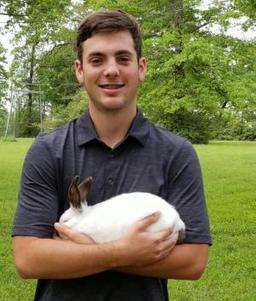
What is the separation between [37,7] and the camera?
13.2 metres

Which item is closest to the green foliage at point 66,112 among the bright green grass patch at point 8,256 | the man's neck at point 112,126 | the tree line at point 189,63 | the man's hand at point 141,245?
the tree line at point 189,63

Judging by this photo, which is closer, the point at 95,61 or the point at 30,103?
the point at 95,61

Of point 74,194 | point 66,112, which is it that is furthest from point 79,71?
point 66,112

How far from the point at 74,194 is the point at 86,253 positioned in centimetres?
24

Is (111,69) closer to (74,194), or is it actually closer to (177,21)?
(74,194)

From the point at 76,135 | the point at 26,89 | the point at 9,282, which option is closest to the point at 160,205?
the point at 76,135

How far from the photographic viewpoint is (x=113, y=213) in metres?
2.31

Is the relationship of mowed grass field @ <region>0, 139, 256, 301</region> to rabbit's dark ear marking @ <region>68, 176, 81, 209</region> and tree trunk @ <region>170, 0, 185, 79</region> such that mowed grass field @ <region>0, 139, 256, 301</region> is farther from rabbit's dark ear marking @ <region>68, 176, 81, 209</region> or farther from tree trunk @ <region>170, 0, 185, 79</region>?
tree trunk @ <region>170, 0, 185, 79</region>

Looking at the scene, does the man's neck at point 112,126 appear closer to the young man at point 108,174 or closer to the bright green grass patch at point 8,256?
the young man at point 108,174

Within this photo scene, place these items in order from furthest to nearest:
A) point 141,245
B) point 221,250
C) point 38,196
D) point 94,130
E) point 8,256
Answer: point 221,250 → point 8,256 → point 94,130 → point 38,196 → point 141,245

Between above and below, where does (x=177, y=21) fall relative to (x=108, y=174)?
above

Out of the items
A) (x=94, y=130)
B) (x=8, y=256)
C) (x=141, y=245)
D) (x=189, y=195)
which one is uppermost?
(x=94, y=130)

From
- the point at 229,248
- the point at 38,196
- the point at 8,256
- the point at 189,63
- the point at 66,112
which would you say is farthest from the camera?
the point at 66,112

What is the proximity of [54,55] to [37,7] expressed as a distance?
136 ft
